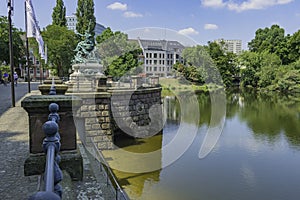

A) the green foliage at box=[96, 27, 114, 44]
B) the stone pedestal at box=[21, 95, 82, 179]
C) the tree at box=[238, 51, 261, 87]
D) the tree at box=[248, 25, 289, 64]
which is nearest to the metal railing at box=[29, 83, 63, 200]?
the stone pedestal at box=[21, 95, 82, 179]

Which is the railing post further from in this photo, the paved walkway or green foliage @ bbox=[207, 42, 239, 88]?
green foliage @ bbox=[207, 42, 239, 88]

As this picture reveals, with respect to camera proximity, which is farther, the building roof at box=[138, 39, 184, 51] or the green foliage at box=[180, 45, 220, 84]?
the building roof at box=[138, 39, 184, 51]

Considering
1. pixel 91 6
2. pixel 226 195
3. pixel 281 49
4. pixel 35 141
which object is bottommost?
pixel 226 195

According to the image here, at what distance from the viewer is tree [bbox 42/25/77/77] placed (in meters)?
30.2

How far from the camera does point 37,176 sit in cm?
326

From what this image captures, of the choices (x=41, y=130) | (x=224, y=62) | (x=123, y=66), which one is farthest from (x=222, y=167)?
(x=224, y=62)

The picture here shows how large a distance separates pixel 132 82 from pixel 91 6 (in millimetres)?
24862

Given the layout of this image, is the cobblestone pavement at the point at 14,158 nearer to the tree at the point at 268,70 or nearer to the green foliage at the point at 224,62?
the green foliage at the point at 224,62

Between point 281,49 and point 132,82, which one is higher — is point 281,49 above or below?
above

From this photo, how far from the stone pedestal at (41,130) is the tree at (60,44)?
95.3ft

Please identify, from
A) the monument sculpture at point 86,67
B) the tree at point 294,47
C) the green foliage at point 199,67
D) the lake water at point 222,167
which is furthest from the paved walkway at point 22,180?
the tree at point 294,47

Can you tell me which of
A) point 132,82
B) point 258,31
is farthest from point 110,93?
point 258,31

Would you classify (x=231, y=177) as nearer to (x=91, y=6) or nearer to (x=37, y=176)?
(x=37, y=176)

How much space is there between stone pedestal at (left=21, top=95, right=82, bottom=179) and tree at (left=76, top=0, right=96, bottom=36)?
3436cm
